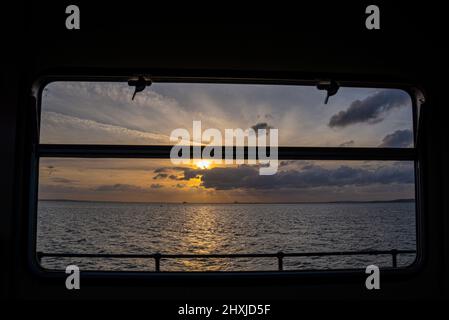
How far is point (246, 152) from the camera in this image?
2.67 meters

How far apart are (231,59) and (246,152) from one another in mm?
685

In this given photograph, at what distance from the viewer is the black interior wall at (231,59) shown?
2.54 meters

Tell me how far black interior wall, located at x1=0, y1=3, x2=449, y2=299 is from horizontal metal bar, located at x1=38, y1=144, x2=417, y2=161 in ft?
0.57


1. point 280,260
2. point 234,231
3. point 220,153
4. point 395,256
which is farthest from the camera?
point 234,231

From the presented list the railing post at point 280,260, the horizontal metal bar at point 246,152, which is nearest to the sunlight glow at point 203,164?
the horizontal metal bar at point 246,152

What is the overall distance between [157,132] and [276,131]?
1342 millimetres

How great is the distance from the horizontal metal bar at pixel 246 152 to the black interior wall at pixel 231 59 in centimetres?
17

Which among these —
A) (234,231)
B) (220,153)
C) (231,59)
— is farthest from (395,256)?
(234,231)

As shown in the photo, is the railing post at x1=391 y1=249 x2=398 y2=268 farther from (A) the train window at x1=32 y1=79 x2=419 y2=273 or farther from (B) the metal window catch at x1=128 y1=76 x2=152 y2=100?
(B) the metal window catch at x1=128 y1=76 x2=152 y2=100

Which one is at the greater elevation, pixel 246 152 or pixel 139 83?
pixel 139 83

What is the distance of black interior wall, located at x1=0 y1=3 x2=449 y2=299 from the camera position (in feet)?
8.32

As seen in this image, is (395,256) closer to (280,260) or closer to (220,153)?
(280,260)

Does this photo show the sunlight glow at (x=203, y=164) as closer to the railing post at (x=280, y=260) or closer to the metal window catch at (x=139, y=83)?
the metal window catch at (x=139, y=83)
